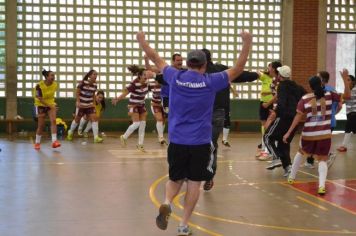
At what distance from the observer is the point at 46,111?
12.2 metres

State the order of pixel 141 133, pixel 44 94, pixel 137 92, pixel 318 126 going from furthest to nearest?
pixel 137 92 → pixel 141 133 → pixel 44 94 → pixel 318 126

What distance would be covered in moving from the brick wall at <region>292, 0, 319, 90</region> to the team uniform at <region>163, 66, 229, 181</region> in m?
13.6

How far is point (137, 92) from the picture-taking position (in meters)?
12.8

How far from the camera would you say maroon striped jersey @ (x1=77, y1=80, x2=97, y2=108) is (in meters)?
14.4

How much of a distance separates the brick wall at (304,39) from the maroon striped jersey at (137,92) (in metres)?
6.97

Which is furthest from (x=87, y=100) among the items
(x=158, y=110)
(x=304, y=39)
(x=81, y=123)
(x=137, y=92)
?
(x=304, y=39)

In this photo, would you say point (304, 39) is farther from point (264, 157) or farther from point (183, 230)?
point (183, 230)

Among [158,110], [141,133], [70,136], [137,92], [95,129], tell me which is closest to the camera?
[141,133]

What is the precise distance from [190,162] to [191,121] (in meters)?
0.38

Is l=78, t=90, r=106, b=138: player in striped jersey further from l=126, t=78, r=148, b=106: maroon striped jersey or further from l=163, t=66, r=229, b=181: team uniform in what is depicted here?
l=163, t=66, r=229, b=181: team uniform

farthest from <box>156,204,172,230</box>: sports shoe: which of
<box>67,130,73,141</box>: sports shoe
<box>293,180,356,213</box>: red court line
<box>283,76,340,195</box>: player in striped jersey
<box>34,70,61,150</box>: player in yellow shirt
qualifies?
<box>67,130,73,141</box>: sports shoe

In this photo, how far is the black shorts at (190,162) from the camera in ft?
16.4

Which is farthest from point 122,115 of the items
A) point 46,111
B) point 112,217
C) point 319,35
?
point 112,217

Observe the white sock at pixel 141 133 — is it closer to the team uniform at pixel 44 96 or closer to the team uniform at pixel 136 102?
the team uniform at pixel 136 102
